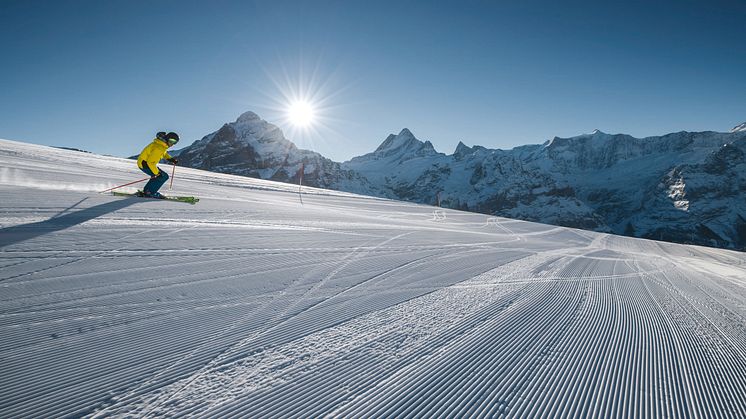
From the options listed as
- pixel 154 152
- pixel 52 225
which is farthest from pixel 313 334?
pixel 154 152

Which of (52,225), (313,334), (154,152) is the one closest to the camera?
(313,334)

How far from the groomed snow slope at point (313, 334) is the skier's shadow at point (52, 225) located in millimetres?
42

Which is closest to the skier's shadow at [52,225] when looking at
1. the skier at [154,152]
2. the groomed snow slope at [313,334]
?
the groomed snow slope at [313,334]

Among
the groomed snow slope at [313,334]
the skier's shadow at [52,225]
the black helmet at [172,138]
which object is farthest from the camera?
the black helmet at [172,138]

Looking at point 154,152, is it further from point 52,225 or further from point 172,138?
point 52,225

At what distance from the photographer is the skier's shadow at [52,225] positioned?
15.5ft

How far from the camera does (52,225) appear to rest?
5.56m

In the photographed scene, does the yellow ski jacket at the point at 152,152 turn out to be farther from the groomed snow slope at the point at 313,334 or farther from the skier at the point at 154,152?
the groomed snow slope at the point at 313,334

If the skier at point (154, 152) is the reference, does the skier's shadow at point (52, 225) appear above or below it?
below

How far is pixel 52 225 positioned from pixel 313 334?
5453 millimetres

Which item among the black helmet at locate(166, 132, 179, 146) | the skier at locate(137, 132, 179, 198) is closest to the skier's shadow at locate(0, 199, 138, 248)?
the skier at locate(137, 132, 179, 198)

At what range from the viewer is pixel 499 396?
8.93ft

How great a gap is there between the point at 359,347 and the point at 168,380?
161 centimetres

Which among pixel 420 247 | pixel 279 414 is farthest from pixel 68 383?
pixel 420 247
